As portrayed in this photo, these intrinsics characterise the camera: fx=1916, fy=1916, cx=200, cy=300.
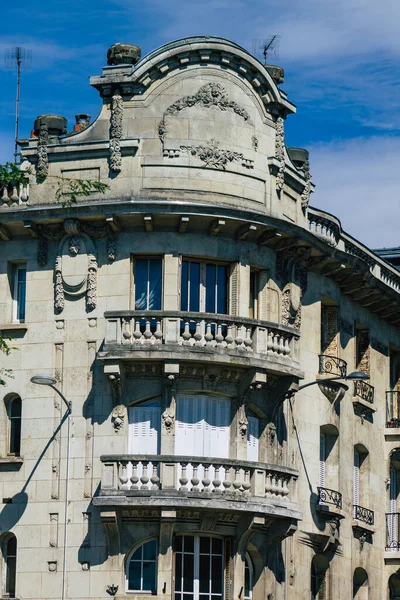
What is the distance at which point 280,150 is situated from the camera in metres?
57.3

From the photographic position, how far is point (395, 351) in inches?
2692

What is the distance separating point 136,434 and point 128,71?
10.6 meters

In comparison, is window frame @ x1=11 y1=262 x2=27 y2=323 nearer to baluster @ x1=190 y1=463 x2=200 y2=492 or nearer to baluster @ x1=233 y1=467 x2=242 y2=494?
baluster @ x1=190 y1=463 x2=200 y2=492

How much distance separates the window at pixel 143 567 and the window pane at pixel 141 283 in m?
6.87

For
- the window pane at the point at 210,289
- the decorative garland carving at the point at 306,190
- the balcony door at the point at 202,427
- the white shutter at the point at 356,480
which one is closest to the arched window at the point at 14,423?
the balcony door at the point at 202,427

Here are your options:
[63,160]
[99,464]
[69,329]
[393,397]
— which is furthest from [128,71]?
[393,397]

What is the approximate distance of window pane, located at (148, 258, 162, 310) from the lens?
54.9m

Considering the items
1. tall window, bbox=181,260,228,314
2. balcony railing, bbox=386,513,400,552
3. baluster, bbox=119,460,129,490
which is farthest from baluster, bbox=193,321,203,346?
balcony railing, bbox=386,513,400,552

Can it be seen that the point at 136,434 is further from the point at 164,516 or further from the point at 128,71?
the point at 128,71

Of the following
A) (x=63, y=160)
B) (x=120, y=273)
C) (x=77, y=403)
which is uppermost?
(x=63, y=160)

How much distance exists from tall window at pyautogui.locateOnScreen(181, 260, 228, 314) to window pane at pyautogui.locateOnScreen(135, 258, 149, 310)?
1069 mm

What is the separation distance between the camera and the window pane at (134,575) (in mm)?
53156

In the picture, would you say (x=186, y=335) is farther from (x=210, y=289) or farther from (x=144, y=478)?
(x=144, y=478)

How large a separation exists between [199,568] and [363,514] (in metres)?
10.5
